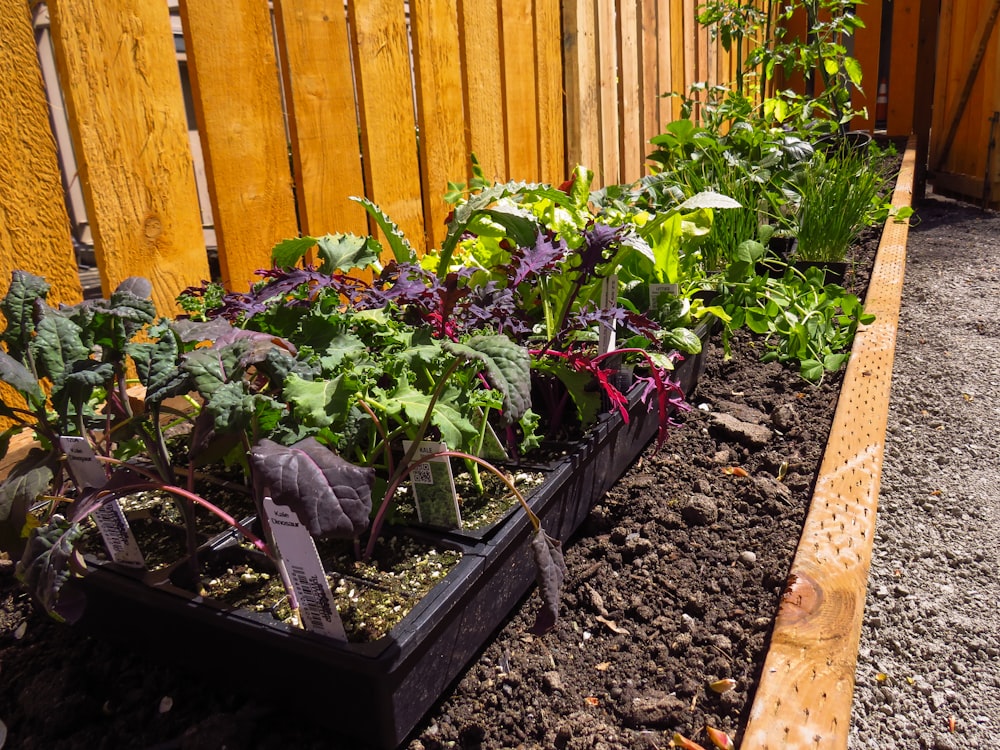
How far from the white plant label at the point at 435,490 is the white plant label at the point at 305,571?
32 centimetres

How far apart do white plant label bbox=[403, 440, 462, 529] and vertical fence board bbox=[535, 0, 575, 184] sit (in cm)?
225

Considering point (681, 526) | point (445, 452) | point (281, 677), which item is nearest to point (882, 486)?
point (681, 526)

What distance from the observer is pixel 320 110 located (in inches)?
85.9

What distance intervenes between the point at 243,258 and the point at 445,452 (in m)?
1.02

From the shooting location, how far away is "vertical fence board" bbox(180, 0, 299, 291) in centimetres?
188

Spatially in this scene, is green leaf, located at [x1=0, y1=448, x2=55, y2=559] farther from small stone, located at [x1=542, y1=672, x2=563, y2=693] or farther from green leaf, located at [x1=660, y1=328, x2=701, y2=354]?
green leaf, located at [x1=660, y1=328, x2=701, y2=354]

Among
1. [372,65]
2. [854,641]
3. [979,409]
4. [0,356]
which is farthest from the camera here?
[979,409]

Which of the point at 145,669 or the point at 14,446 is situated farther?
the point at 14,446

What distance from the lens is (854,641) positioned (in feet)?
4.14

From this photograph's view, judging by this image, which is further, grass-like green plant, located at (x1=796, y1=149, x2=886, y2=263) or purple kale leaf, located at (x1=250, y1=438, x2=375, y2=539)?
grass-like green plant, located at (x1=796, y1=149, x2=886, y2=263)

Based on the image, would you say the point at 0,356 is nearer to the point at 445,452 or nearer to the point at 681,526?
the point at 445,452

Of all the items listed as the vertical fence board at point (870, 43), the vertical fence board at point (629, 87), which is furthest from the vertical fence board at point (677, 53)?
the vertical fence board at point (870, 43)

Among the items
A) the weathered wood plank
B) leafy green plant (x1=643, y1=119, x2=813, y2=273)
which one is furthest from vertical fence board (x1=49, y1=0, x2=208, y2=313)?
the weathered wood plank

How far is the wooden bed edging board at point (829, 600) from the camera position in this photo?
1.09 meters
